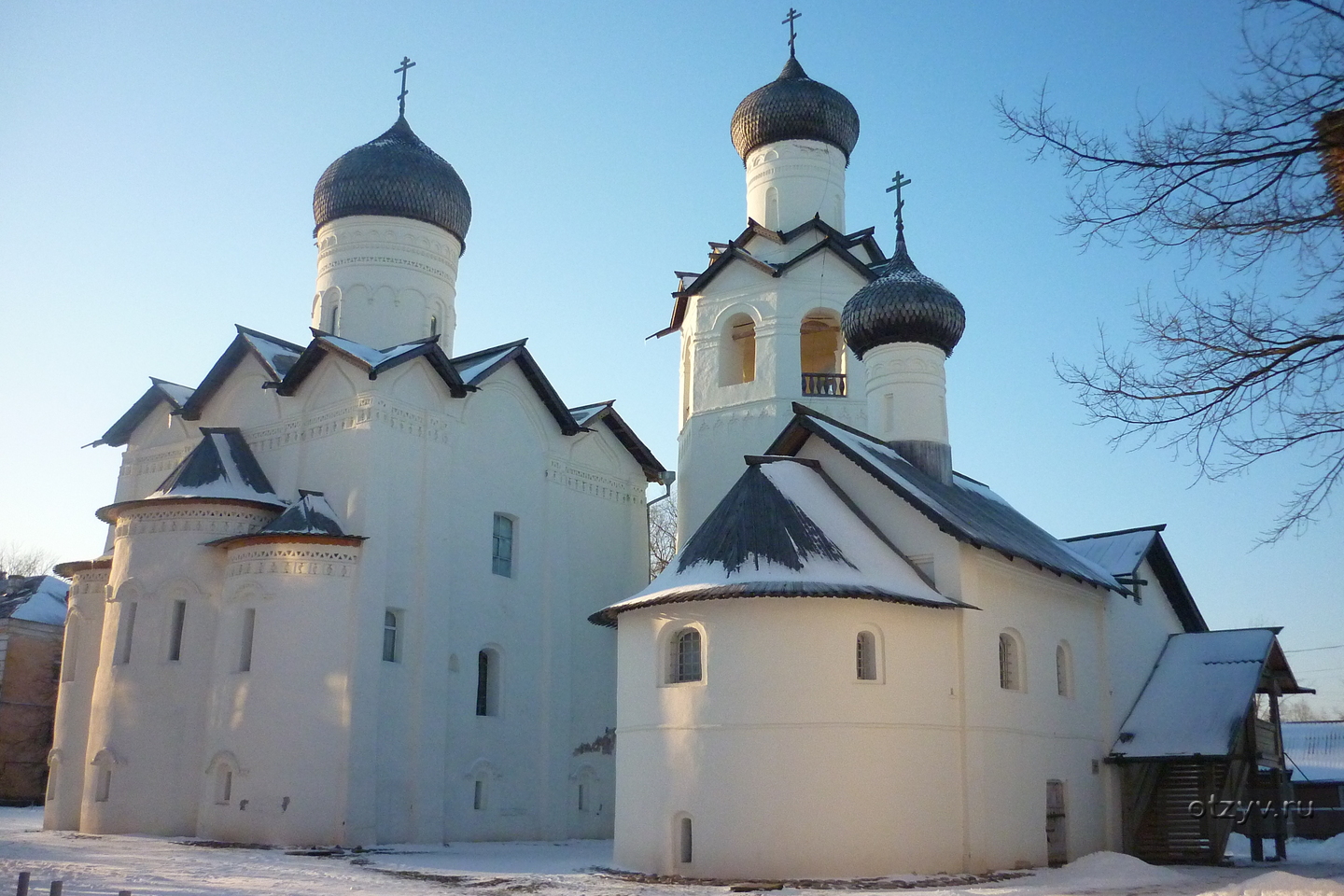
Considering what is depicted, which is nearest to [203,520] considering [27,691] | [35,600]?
[27,691]

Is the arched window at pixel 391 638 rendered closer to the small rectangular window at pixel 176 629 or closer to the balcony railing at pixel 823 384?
the small rectangular window at pixel 176 629

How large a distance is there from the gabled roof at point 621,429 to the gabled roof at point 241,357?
173 inches

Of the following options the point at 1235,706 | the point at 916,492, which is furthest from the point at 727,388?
the point at 1235,706

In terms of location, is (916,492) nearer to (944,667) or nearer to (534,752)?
(944,667)

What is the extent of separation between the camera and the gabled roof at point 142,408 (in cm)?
1895

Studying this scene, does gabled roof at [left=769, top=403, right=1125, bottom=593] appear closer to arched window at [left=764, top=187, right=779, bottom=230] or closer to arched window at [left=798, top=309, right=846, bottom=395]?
arched window at [left=798, top=309, right=846, bottom=395]

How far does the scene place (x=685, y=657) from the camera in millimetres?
12852

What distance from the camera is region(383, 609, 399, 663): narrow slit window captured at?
52.0 ft

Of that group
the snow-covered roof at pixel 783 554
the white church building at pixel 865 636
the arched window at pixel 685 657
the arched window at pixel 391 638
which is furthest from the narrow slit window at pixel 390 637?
the arched window at pixel 685 657

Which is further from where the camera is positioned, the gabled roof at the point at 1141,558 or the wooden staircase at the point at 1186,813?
the gabled roof at the point at 1141,558

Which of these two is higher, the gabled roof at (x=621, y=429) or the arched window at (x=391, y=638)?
the gabled roof at (x=621, y=429)

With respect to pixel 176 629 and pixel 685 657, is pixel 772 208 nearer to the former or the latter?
pixel 685 657

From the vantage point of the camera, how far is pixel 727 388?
59.8ft

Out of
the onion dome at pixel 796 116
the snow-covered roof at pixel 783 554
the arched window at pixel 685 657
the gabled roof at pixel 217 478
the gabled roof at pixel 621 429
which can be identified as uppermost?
the onion dome at pixel 796 116
